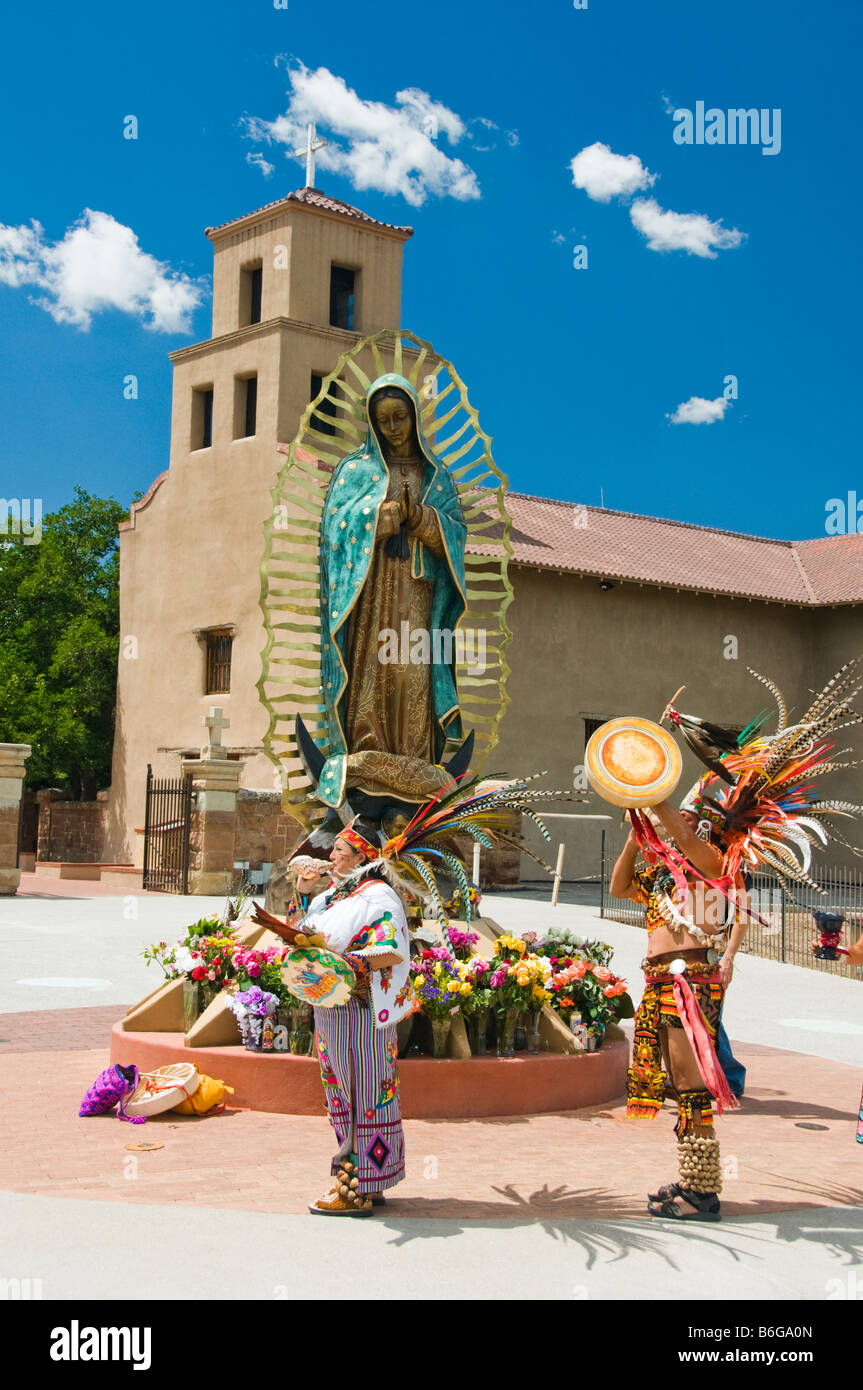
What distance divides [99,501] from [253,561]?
13131 millimetres

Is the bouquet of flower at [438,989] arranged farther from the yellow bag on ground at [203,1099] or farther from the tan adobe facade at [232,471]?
the tan adobe facade at [232,471]

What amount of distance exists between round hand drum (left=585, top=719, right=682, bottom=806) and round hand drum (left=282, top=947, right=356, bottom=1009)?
1.30 meters

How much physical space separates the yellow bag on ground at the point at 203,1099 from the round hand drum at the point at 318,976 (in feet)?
7.60

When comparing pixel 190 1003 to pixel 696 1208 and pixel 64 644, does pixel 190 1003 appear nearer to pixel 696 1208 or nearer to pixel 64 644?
pixel 696 1208

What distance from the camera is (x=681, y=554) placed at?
108ft

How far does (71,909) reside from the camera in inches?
760

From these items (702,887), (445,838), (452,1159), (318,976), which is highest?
(445,838)

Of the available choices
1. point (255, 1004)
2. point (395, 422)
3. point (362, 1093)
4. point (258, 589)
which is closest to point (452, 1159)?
point (362, 1093)

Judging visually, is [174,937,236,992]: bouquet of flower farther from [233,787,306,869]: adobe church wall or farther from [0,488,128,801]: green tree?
[0,488,128,801]: green tree

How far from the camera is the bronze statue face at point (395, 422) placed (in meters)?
9.57

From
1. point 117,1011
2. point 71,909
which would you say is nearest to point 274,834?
point 71,909

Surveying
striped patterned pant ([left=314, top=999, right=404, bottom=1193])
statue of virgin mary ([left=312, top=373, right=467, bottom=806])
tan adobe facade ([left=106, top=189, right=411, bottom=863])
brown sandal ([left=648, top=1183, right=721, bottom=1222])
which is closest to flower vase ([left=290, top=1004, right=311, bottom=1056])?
statue of virgin mary ([left=312, top=373, right=467, bottom=806])

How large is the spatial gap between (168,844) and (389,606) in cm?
1548
